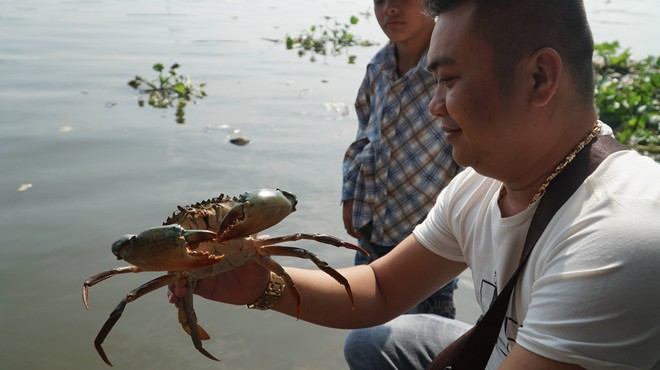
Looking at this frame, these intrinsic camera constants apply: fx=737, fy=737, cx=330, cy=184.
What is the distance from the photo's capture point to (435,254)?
8.37 feet

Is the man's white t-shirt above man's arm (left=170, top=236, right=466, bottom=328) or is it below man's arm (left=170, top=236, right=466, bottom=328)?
above

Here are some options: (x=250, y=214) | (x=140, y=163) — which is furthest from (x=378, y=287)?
(x=140, y=163)

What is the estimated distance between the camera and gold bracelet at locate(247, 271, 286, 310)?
2424 millimetres

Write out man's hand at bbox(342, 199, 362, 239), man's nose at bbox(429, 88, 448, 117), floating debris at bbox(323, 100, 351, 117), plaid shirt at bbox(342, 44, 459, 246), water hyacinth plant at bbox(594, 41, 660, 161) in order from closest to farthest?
man's nose at bbox(429, 88, 448, 117) → plaid shirt at bbox(342, 44, 459, 246) → man's hand at bbox(342, 199, 362, 239) → water hyacinth plant at bbox(594, 41, 660, 161) → floating debris at bbox(323, 100, 351, 117)

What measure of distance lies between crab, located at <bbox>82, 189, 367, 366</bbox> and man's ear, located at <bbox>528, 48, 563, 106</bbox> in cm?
74

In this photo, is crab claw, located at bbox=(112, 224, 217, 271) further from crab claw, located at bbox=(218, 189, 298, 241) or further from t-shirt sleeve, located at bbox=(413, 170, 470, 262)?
t-shirt sleeve, located at bbox=(413, 170, 470, 262)

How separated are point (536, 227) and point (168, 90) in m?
6.15

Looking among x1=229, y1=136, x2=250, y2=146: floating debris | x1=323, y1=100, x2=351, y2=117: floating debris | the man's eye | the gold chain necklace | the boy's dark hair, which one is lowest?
x1=229, y1=136, x2=250, y2=146: floating debris

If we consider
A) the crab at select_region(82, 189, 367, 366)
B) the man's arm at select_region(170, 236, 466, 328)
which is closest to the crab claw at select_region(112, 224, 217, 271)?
the crab at select_region(82, 189, 367, 366)

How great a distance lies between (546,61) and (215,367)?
2.17 m

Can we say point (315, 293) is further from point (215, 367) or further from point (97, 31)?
point (97, 31)

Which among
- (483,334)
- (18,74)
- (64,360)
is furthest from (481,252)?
(18,74)

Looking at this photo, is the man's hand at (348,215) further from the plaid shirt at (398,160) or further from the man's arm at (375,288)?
the man's arm at (375,288)

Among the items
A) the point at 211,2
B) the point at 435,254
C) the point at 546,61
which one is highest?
the point at 546,61
